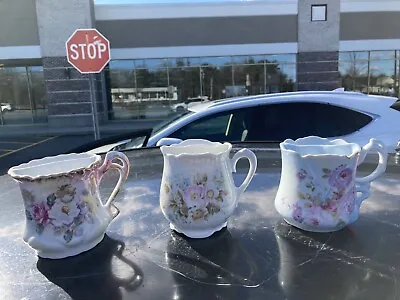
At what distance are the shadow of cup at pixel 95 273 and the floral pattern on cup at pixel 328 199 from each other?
45 centimetres

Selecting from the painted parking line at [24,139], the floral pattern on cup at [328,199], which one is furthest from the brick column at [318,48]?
the floral pattern on cup at [328,199]

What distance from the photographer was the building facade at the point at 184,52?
41.4ft

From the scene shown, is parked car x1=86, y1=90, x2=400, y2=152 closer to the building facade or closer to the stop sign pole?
the stop sign pole

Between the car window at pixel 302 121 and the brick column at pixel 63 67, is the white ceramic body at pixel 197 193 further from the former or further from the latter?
the brick column at pixel 63 67

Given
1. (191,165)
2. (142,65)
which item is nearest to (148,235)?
(191,165)

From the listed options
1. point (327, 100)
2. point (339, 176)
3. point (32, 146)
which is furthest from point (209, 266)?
point (32, 146)

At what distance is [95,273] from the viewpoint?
80 cm

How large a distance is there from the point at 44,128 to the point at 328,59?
34.6ft

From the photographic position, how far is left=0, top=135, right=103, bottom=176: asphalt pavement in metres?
8.16

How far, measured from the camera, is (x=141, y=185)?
148 centimetres

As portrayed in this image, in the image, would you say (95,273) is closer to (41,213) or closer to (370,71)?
(41,213)

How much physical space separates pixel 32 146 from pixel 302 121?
336 inches

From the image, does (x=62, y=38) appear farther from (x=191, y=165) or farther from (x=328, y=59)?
(x=191, y=165)

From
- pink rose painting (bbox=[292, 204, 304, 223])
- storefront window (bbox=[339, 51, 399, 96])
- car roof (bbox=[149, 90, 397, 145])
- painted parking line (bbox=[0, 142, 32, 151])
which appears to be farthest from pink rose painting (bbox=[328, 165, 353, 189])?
storefront window (bbox=[339, 51, 399, 96])
